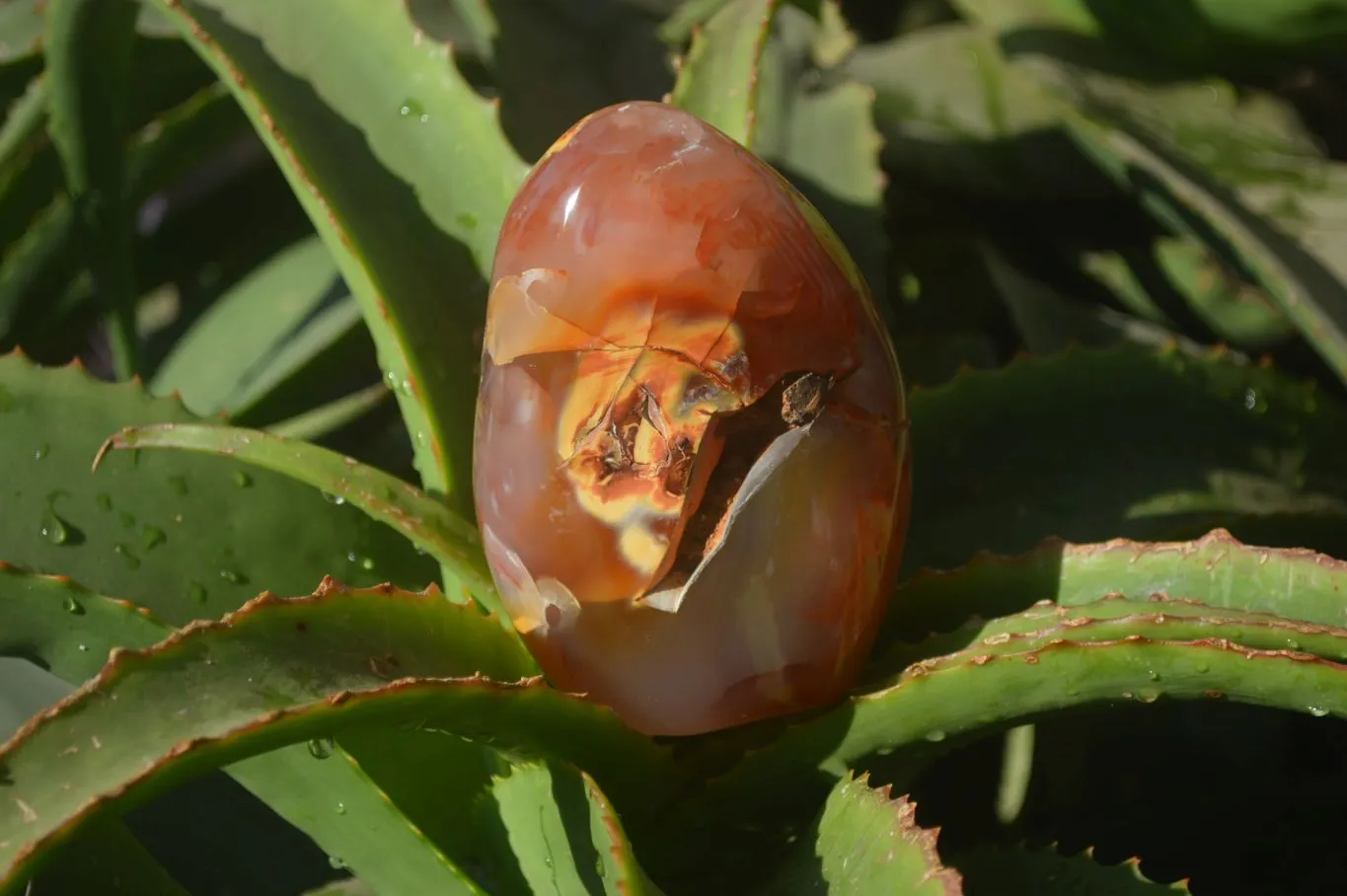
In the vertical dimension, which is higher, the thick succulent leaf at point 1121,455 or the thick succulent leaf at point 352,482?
the thick succulent leaf at point 352,482

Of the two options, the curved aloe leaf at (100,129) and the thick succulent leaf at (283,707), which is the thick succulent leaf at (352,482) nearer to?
the thick succulent leaf at (283,707)

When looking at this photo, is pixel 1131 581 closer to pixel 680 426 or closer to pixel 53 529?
pixel 680 426

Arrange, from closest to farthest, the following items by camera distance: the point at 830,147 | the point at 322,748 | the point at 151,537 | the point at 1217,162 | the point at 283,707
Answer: the point at 283,707 → the point at 322,748 → the point at 151,537 → the point at 830,147 → the point at 1217,162

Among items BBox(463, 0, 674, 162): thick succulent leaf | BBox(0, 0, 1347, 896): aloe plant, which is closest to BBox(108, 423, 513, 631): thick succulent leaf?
BBox(0, 0, 1347, 896): aloe plant

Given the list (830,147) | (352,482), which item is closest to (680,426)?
(352,482)

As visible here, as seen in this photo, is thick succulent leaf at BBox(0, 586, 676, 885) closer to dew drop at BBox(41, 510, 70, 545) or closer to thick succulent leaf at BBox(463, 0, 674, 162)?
dew drop at BBox(41, 510, 70, 545)

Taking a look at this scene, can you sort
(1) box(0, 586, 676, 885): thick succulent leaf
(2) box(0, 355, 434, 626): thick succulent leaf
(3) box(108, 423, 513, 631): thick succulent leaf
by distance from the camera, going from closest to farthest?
1. (1) box(0, 586, 676, 885): thick succulent leaf
2. (3) box(108, 423, 513, 631): thick succulent leaf
3. (2) box(0, 355, 434, 626): thick succulent leaf

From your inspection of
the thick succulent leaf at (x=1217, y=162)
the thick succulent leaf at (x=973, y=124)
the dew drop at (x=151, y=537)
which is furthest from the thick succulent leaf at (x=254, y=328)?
the thick succulent leaf at (x=1217, y=162)

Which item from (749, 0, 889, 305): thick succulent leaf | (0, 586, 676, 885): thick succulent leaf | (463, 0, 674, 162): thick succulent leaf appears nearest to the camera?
(0, 586, 676, 885): thick succulent leaf
